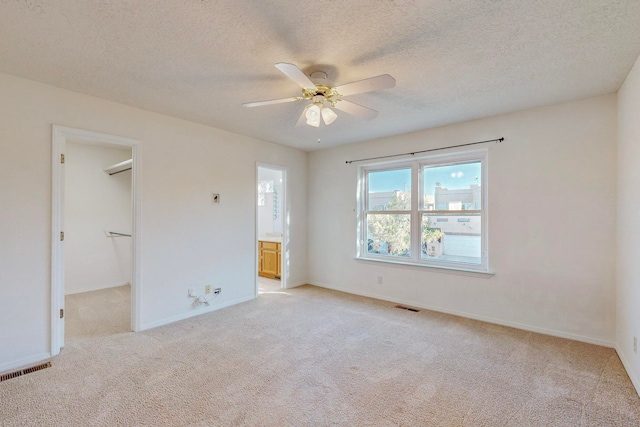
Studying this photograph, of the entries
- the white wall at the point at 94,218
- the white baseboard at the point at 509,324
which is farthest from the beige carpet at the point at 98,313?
the white baseboard at the point at 509,324

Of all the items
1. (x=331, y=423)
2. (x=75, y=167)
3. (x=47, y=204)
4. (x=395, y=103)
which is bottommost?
(x=331, y=423)

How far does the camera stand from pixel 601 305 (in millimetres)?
2883

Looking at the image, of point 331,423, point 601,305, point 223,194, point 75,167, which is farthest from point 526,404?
point 75,167

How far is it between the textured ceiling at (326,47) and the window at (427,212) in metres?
1.07

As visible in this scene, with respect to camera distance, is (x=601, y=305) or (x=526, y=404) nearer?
(x=526, y=404)

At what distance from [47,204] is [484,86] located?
4060 millimetres

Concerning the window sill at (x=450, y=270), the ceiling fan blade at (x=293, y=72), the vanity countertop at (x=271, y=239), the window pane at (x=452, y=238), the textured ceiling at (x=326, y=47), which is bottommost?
the window sill at (x=450, y=270)

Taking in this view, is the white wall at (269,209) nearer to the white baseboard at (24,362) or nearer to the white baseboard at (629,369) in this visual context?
the white baseboard at (24,362)

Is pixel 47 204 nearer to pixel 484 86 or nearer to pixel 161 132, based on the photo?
pixel 161 132

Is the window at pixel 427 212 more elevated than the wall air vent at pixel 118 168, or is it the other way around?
the wall air vent at pixel 118 168

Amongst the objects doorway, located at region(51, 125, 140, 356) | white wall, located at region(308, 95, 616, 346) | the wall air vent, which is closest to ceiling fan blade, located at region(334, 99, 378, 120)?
white wall, located at region(308, 95, 616, 346)

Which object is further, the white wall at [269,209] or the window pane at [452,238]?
the white wall at [269,209]

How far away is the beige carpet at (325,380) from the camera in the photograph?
1879 mm

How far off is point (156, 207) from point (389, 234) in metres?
3.18
